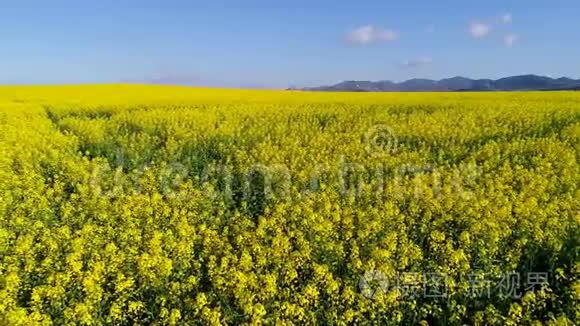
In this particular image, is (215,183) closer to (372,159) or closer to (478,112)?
(372,159)

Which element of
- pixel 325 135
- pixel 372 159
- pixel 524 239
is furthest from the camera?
pixel 325 135

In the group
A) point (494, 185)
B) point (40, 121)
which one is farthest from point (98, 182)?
point (40, 121)

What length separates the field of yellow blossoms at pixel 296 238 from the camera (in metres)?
6.27

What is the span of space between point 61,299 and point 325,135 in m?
13.3

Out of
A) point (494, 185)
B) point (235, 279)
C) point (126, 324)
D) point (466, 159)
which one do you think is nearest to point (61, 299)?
point (126, 324)

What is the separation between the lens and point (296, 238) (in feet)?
27.3

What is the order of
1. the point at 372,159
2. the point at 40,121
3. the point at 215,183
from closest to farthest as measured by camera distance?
1. the point at 215,183
2. the point at 372,159
3. the point at 40,121

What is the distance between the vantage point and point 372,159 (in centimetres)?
1432

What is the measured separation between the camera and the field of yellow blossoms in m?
6.27

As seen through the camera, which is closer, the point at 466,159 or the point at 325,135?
the point at 466,159

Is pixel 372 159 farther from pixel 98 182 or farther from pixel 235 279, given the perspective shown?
pixel 235 279

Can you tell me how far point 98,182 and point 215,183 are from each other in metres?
2.69

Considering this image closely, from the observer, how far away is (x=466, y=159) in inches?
581

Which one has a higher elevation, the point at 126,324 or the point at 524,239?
the point at 524,239
